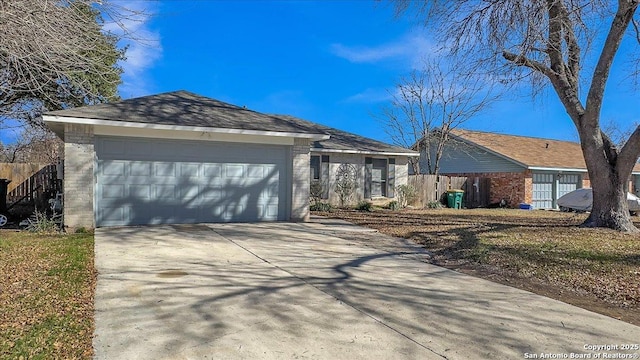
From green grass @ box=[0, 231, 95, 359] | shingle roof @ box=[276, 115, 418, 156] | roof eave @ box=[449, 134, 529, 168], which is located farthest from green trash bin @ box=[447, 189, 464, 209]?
green grass @ box=[0, 231, 95, 359]

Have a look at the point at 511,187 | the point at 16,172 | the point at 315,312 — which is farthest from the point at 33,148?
the point at 315,312

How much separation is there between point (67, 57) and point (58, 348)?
4149mm

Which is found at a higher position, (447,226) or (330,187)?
(330,187)

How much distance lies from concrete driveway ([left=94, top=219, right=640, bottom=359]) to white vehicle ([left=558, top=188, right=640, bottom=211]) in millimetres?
14177

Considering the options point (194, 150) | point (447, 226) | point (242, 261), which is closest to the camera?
point (242, 261)

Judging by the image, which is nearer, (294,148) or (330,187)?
(294,148)

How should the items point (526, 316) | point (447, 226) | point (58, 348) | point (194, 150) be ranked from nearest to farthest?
point (58, 348) → point (526, 316) → point (194, 150) → point (447, 226)

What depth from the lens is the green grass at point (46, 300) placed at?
346 centimetres

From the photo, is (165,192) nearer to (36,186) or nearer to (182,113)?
(182,113)

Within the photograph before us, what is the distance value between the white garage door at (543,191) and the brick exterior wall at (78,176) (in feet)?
72.1

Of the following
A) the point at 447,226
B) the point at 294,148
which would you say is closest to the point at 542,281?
the point at 447,226

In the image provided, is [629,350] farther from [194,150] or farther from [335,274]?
[194,150]

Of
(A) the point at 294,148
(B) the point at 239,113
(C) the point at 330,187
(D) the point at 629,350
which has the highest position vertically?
(B) the point at 239,113

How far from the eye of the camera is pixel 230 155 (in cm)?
1160
